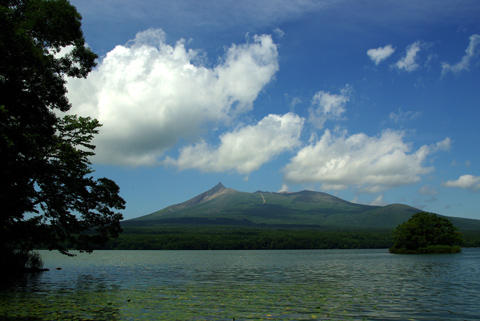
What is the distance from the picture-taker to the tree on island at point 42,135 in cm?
2889

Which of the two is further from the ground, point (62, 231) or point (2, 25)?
point (2, 25)

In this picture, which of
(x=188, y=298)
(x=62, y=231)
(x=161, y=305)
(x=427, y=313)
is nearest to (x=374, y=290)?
(x=427, y=313)

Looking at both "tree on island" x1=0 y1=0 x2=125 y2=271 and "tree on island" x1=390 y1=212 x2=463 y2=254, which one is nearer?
"tree on island" x1=0 y1=0 x2=125 y2=271

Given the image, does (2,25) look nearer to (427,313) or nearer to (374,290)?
(427,313)

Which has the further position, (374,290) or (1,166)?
(374,290)

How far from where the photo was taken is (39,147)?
34.9 meters

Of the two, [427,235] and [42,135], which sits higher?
[42,135]

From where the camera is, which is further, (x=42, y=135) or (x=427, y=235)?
(x=427, y=235)

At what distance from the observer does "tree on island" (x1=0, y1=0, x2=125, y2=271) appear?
28891 mm

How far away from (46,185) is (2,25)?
18.6m

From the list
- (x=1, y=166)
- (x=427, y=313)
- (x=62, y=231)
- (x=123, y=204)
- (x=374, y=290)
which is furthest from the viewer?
(x=123, y=204)

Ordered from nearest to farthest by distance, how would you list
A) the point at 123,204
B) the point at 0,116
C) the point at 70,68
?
the point at 0,116
the point at 70,68
the point at 123,204

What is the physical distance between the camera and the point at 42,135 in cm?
3531

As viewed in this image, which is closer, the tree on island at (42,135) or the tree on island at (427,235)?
the tree on island at (42,135)
